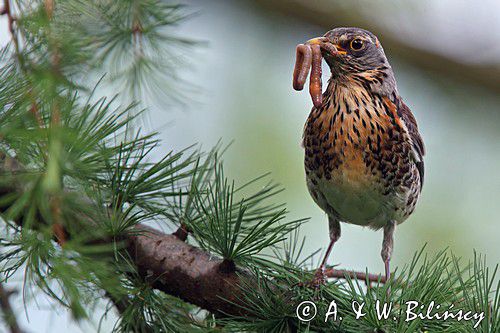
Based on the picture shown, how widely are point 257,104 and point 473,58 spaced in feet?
5.08

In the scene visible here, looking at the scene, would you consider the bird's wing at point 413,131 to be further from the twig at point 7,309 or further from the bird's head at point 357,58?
the twig at point 7,309

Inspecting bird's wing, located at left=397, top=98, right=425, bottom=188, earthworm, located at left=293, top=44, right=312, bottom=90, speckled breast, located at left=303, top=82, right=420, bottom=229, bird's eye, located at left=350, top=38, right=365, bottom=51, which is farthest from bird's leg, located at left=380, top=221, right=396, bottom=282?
earthworm, located at left=293, top=44, right=312, bottom=90

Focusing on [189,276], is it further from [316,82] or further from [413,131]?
[413,131]

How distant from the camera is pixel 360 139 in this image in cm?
308

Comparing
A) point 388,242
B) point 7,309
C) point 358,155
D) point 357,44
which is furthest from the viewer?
point 388,242

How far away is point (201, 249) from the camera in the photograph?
2.48 metres

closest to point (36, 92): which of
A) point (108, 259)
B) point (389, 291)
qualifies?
point (108, 259)

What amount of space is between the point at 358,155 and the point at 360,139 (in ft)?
0.20

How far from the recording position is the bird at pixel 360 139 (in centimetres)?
309

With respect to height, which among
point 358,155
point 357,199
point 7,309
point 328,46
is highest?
point 328,46

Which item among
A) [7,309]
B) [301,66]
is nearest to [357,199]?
[301,66]

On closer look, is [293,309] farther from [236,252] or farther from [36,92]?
[36,92]

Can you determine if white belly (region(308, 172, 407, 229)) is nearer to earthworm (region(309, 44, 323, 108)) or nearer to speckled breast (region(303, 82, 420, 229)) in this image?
speckled breast (region(303, 82, 420, 229))

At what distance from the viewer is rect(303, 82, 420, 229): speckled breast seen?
308 cm
